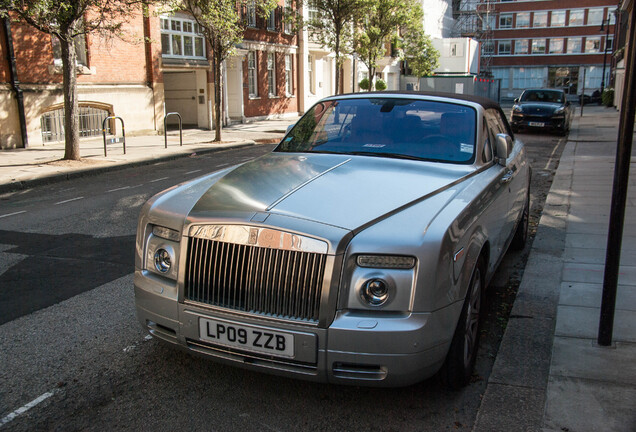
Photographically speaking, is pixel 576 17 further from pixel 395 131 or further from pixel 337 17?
pixel 395 131

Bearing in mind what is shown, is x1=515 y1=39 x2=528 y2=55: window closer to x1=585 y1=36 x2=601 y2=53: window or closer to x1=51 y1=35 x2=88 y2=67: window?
x1=585 y1=36 x2=601 y2=53: window

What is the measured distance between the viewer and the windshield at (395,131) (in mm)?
4363

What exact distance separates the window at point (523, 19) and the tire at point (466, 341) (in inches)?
3408

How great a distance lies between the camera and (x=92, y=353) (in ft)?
12.8

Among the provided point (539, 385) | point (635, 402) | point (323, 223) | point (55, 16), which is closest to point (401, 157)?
point (323, 223)

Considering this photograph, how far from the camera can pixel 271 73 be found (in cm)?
3150

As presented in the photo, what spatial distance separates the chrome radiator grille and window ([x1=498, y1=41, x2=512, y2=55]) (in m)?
86.9

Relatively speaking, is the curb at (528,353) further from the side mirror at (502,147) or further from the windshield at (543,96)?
the windshield at (543,96)

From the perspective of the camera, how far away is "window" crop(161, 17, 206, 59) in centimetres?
2389

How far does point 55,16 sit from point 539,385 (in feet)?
43.0

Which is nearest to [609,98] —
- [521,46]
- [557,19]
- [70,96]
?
[521,46]

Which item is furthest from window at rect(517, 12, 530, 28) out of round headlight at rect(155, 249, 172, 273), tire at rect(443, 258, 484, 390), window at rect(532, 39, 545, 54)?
round headlight at rect(155, 249, 172, 273)

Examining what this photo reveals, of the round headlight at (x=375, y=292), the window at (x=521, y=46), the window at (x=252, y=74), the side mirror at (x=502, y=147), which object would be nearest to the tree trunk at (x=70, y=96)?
the side mirror at (x=502, y=147)

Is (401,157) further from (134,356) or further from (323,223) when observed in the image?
(134,356)
